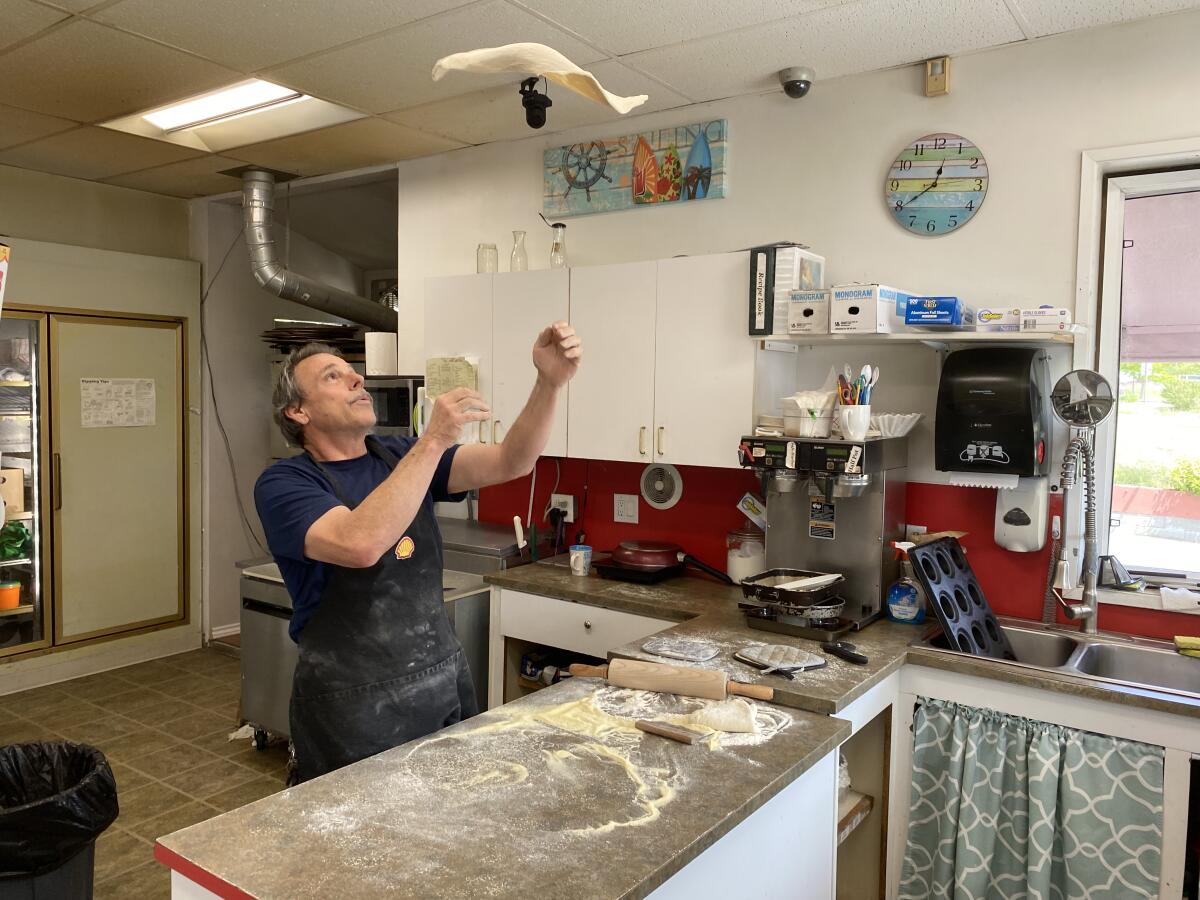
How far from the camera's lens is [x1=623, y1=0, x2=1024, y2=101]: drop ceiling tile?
2.53 metres

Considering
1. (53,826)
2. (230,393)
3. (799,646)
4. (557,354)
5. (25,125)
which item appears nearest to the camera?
(557,354)

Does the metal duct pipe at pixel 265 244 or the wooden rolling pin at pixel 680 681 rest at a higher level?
the metal duct pipe at pixel 265 244

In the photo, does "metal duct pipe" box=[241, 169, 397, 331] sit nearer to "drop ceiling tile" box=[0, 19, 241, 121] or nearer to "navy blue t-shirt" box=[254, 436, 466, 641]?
"drop ceiling tile" box=[0, 19, 241, 121]

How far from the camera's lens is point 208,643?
5414 millimetres

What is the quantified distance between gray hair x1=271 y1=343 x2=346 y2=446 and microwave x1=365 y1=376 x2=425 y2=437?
176 centimetres

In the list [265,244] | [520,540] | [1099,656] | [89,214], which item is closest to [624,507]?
[520,540]

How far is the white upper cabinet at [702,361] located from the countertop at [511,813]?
125cm

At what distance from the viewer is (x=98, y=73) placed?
124 inches

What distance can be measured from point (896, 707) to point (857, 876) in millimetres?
559

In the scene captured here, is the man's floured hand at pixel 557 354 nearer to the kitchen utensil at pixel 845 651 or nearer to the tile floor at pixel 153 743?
the kitchen utensil at pixel 845 651

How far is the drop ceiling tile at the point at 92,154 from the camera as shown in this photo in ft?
13.3

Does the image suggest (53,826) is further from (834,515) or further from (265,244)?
(265,244)

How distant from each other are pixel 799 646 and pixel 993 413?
892 mm

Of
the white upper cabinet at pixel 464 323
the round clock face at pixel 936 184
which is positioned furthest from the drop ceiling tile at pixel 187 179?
the round clock face at pixel 936 184
